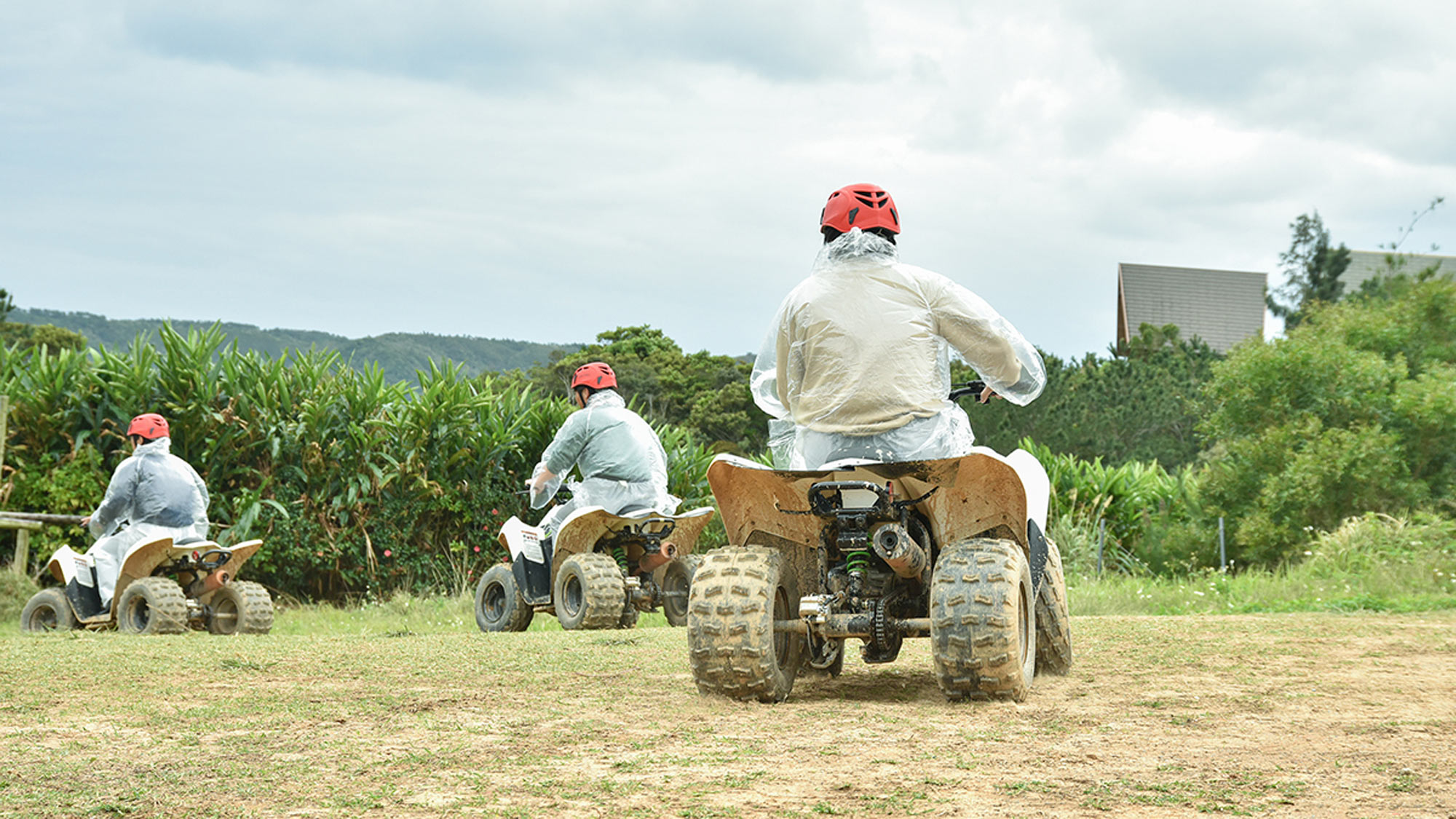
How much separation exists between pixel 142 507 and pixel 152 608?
92cm

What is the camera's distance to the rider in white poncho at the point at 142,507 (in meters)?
9.08

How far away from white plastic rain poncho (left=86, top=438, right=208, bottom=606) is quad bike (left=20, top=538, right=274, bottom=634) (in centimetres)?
13

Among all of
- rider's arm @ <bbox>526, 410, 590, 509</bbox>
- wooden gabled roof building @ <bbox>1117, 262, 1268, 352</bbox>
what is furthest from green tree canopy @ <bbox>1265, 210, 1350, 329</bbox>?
rider's arm @ <bbox>526, 410, 590, 509</bbox>

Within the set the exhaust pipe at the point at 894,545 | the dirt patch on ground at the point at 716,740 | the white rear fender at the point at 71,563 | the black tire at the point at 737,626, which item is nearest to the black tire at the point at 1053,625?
the dirt patch on ground at the point at 716,740

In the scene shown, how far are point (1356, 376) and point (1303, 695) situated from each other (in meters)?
11.8

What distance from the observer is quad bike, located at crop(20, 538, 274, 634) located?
8.70 metres

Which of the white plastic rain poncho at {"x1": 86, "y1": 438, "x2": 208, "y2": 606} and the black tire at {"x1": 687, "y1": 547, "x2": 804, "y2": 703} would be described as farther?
the white plastic rain poncho at {"x1": 86, "y1": 438, "x2": 208, "y2": 606}

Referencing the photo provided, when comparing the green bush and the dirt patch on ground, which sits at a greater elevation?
the green bush

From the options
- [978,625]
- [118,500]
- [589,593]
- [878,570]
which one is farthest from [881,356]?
[118,500]

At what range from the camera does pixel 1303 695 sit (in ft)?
15.1

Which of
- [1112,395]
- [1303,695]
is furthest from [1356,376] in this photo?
[1112,395]

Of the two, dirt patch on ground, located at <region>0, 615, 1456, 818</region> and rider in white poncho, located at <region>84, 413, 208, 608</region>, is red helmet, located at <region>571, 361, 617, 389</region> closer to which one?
rider in white poncho, located at <region>84, 413, 208, 608</region>

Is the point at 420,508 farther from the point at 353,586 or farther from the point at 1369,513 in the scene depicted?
the point at 1369,513

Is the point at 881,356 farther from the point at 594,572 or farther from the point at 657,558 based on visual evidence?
the point at 657,558
